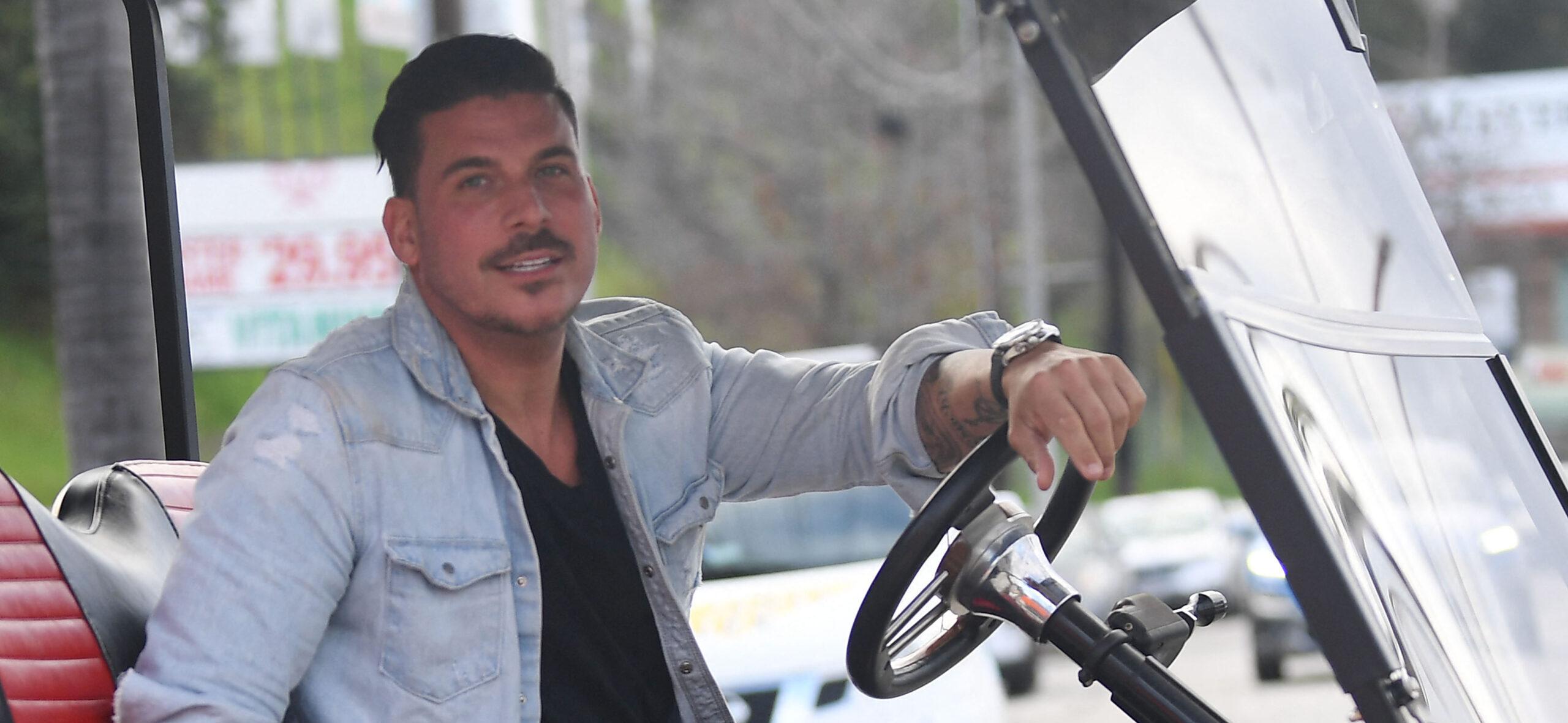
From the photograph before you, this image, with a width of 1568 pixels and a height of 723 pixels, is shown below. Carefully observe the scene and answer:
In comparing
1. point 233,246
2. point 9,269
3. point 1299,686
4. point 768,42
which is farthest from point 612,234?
point 1299,686

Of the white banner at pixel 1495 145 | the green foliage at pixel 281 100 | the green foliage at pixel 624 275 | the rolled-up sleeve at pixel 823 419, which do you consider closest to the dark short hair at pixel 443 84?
the rolled-up sleeve at pixel 823 419

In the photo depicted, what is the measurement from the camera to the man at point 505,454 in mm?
1937

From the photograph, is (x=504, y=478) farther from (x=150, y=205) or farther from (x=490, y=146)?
(x=150, y=205)

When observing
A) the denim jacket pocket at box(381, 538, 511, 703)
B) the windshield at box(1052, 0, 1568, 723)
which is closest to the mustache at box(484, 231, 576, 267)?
the denim jacket pocket at box(381, 538, 511, 703)

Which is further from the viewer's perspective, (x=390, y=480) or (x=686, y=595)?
(x=686, y=595)

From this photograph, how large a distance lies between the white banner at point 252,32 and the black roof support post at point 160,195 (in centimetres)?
1414

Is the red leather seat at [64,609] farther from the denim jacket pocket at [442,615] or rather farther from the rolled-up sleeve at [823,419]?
the rolled-up sleeve at [823,419]

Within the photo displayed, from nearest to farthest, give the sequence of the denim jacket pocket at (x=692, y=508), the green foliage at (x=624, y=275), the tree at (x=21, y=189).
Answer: the denim jacket pocket at (x=692, y=508) → the tree at (x=21, y=189) → the green foliage at (x=624, y=275)

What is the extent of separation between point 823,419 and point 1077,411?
2.75 ft

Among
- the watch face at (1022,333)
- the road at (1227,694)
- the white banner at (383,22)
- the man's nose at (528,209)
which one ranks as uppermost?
the man's nose at (528,209)

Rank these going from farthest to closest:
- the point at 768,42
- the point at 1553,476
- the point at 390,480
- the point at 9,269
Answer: the point at 768,42 < the point at 9,269 < the point at 390,480 < the point at 1553,476

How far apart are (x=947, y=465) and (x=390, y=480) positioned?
0.68 m

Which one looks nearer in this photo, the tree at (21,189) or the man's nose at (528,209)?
the man's nose at (528,209)

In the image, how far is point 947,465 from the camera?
228 centimetres
